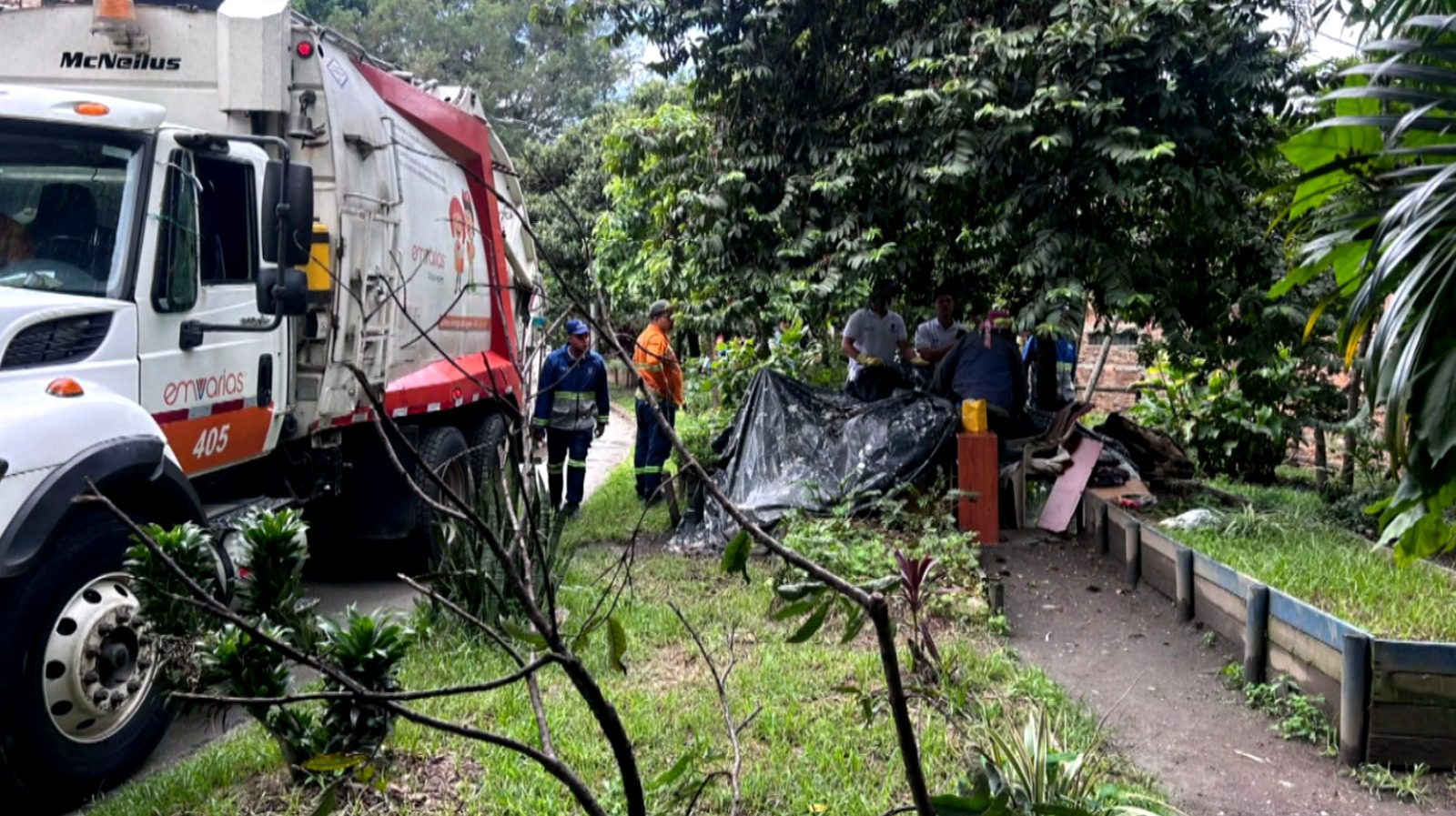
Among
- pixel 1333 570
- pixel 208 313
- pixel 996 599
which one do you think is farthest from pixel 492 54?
pixel 1333 570

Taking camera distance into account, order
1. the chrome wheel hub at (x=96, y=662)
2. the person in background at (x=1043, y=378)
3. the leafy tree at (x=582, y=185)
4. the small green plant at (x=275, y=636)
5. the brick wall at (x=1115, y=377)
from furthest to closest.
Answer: the leafy tree at (x=582, y=185) → the brick wall at (x=1115, y=377) → the person in background at (x=1043, y=378) → the chrome wheel hub at (x=96, y=662) → the small green plant at (x=275, y=636)

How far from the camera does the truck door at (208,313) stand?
5348 millimetres

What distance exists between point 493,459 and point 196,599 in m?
6.65

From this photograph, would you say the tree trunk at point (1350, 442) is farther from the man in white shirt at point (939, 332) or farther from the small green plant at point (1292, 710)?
the small green plant at point (1292, 710)

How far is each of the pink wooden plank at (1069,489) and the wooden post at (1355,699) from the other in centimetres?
448

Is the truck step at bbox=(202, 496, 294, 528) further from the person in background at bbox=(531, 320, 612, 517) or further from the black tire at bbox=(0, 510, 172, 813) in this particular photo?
the person in background at bbox=(531, 320, 612, 517)

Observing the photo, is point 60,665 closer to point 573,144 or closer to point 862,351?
point 862,351

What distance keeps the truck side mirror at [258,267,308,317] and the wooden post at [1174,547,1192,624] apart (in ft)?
16.2

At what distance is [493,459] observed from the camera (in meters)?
8.33

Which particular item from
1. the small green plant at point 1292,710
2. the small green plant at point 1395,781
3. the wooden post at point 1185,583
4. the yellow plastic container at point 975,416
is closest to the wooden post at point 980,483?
the yellow plastic container at point 975,416

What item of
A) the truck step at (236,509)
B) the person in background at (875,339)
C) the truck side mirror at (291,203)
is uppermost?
the truck side mirror at (291,203)

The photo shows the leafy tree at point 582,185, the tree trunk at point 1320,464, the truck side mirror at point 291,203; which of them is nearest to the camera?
the truck side mirror at point 291,203

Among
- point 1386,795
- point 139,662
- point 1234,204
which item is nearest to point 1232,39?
point 1234,204

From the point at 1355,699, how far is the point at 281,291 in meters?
4.93
